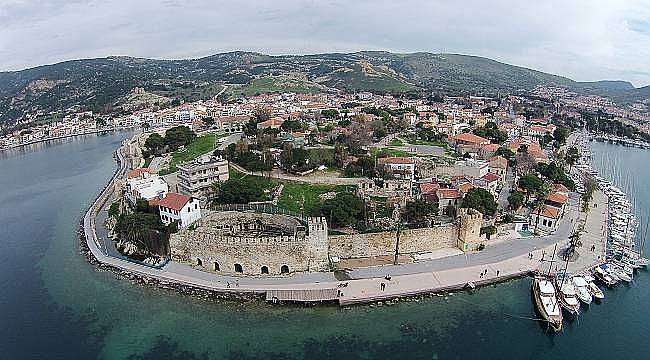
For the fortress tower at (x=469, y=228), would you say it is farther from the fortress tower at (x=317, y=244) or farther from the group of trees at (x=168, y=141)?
the group of trees at (x=168, y=141)

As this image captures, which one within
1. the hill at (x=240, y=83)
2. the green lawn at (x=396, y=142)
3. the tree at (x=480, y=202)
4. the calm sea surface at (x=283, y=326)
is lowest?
the calm sea surface at (x=283, y=326)

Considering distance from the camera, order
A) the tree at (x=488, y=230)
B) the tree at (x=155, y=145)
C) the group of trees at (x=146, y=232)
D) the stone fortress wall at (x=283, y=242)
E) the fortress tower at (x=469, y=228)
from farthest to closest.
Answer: the tree at (x=155, y=145) < the tree at (x=488, y=230) < the fortress tower at (x=469, y=228) < the group of trees at (x=146, y=232) < the stone fortress wall at (x=283, y=242)

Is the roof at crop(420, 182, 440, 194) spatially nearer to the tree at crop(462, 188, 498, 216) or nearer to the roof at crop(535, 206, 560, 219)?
the tree at crop(462, 188, 498, 216)

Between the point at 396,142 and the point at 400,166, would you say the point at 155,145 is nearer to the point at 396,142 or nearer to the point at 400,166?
the point at 396,142

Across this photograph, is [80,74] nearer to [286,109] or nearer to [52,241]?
[286,109]

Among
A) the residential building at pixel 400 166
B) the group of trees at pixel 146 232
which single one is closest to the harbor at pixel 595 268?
the residential building at pixel 400 166

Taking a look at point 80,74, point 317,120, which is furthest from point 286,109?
point 80,74

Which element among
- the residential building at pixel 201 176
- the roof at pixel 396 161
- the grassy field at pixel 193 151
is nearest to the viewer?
the residential building at pixel 201 176

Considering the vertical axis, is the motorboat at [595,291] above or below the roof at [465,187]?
below
